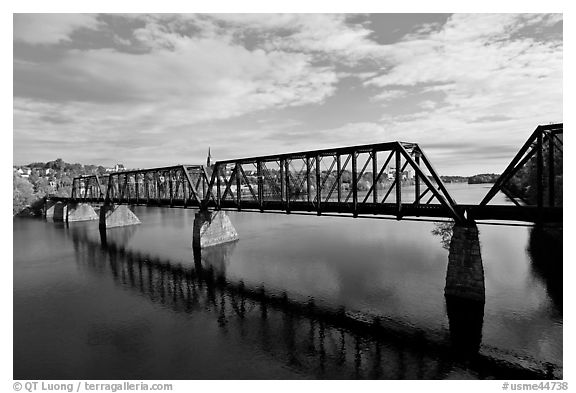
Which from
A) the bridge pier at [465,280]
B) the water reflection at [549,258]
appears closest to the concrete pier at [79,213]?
the bridge pier at [465,280]

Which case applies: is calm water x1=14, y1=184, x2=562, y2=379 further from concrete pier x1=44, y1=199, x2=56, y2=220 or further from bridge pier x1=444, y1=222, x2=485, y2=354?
concrete pier x1=44, y1=199, x2=56, y2=220

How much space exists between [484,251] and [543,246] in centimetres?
858

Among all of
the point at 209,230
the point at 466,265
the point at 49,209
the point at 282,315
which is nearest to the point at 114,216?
the point at 209,230

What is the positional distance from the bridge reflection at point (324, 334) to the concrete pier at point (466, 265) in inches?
74.1

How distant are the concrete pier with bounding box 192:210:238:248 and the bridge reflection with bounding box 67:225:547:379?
44.1 feet

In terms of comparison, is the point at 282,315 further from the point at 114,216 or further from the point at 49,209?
the point at 49,209

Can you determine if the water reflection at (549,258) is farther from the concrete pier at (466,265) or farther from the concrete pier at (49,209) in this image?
the concrete pier at (49,209)

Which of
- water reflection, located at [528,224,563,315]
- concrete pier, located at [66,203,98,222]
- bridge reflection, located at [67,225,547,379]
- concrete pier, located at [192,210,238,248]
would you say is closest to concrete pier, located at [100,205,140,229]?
concrete pier, located at [66,203,98,222]

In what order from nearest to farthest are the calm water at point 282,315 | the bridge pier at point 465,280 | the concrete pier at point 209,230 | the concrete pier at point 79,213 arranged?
the calm water at point 282,315 → the bridge pier at point 465,280 → the concrete pier at point 209,230 → the concrete pier at point 79,213

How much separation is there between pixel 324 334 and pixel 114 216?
249 ft

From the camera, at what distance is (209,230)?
5516 centimetres

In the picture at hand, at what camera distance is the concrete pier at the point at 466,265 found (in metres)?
26.6

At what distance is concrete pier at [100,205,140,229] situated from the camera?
82750 mm
